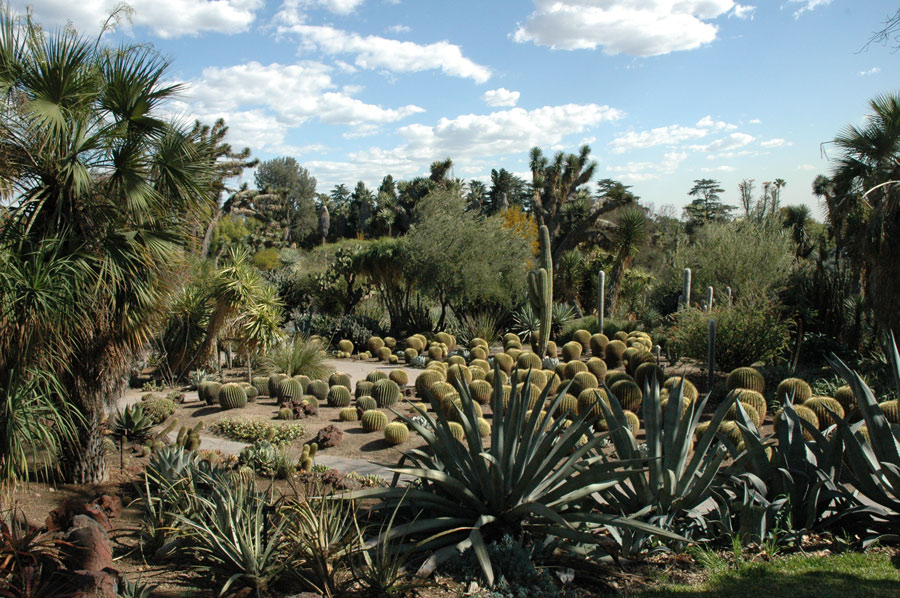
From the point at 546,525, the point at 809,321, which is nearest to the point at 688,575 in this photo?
the point at 546,525

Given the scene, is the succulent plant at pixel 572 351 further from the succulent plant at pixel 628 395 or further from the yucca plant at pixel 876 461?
the yucca plant at pixel 876 461

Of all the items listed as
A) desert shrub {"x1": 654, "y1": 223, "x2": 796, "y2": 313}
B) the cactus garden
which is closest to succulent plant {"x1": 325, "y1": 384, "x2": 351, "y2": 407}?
the cactus garden

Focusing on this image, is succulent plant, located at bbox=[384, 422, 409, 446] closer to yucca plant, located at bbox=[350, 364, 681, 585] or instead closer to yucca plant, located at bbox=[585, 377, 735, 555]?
yucca plant, located at bbox=[350, 364, 681, 585]

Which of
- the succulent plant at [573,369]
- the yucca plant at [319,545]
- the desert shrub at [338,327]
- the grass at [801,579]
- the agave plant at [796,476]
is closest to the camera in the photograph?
the grass at [801,579]

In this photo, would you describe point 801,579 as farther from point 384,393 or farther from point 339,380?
point 339,380

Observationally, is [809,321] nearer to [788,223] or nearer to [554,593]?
[554,593]

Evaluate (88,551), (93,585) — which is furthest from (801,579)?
(88,551)

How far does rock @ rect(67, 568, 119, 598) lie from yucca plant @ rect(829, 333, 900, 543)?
5.22 meters

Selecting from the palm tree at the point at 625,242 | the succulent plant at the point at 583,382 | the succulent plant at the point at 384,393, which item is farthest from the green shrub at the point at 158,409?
the palm tree at the point at 625,242

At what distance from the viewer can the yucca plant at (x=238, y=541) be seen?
4.14 meters

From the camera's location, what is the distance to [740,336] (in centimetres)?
1333

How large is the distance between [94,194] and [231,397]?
5.14m

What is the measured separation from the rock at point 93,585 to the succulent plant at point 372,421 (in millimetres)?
5843

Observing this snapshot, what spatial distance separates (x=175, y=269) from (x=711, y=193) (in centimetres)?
8500
